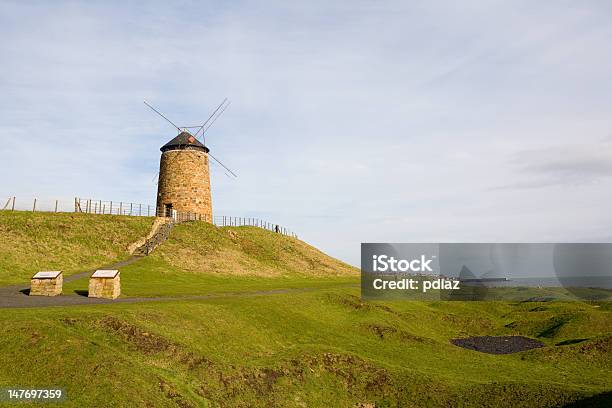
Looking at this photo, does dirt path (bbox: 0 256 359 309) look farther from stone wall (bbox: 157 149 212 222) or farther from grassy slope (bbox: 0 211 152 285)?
stone wall (bbox: 157 149 212 222)

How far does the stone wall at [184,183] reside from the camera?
7494 centimetres

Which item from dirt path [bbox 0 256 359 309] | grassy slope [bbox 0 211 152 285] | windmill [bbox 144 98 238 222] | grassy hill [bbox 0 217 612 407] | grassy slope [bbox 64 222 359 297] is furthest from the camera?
windmill [bbox 144 98 238 222]

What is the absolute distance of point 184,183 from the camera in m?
74.9

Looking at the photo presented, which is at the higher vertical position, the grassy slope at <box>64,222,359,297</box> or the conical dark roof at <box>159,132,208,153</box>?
the conical dark roof at <box>159,132,208,153</box>

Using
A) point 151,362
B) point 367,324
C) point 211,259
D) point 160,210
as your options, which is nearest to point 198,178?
point 160,210

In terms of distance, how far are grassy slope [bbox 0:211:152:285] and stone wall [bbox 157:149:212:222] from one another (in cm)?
1186

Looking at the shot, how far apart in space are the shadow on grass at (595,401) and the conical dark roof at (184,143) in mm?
64374

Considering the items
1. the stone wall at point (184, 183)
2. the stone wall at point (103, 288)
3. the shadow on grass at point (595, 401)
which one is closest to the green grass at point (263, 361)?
the shadow on grass at point (595, 401)

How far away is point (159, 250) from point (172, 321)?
32361 millimetres

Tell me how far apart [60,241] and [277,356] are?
35.7 meters

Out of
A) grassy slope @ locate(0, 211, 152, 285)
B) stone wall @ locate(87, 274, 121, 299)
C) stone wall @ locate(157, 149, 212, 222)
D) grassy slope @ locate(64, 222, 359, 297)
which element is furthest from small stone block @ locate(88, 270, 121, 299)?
stone wall @ locate(157, 149, 212, 222)

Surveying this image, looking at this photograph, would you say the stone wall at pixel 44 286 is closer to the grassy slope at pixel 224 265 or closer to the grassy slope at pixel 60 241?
the grassy slope at pixel 224 265

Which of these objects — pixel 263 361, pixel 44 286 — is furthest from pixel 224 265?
pixel 263 361

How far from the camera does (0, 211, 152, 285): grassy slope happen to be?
45.1m
